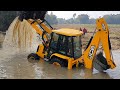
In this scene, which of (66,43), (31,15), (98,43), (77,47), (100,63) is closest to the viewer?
(98,43)

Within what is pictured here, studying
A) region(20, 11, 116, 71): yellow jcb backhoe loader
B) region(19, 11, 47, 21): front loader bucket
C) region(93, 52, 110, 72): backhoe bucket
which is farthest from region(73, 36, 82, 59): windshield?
region(19, 11, 47, 21): front loader bucket

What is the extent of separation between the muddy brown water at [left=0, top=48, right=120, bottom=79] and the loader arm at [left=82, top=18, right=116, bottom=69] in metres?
0.47

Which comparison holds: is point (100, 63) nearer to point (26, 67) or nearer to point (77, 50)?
point (77, 50)

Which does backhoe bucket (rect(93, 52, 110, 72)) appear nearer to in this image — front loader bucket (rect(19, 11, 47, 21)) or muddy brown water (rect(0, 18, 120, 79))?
muddy brown water (rect(0, 18, 120, 79))

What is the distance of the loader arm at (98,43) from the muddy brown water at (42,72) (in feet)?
1.53

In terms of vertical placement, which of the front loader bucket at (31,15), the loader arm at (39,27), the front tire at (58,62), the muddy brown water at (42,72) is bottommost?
the muddy brown water at (42,72)

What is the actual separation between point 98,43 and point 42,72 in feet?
7.68

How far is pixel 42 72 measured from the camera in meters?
9.14

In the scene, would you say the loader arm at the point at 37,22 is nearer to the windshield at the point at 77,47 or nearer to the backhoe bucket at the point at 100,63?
the windshield at the point at 77,47

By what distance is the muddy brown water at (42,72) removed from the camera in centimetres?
858

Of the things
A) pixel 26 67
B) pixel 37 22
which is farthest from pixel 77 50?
pixel 37 22

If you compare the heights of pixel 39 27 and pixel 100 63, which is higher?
pixel 39 27

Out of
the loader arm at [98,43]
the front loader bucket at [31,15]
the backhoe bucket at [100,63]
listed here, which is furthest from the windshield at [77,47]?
the front loader bucket at [31,15]
